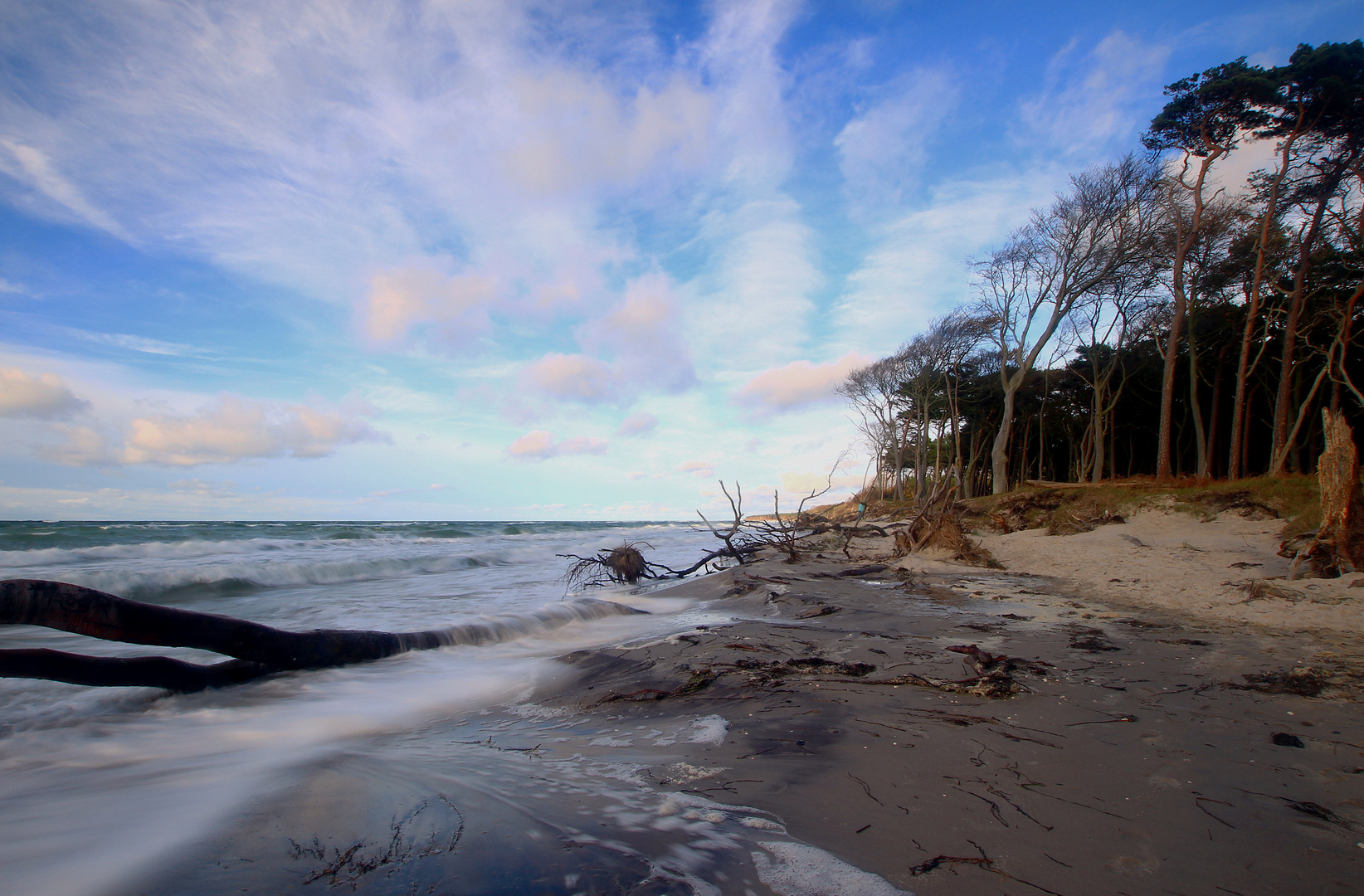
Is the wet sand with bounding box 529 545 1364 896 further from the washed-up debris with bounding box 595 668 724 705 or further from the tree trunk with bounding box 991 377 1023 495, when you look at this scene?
the tree trunk with bounding box 991 377 1023 495

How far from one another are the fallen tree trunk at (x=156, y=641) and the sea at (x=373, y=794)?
0.15 metres

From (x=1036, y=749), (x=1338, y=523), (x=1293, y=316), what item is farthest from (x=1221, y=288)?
(x=1036, y=749)

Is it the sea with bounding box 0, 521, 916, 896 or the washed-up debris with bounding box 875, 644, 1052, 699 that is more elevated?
the washed-up debris with bounding box 875, 644, 1052, 699

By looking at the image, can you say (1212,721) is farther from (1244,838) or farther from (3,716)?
(3,716)

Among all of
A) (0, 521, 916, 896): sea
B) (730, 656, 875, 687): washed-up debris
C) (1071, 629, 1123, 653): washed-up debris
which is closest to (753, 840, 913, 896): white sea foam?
(0, 521, 916, 896): sea

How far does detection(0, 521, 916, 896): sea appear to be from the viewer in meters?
1.71

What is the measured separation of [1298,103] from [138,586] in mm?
28062

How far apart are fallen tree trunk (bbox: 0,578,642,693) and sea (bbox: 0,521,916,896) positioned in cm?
15

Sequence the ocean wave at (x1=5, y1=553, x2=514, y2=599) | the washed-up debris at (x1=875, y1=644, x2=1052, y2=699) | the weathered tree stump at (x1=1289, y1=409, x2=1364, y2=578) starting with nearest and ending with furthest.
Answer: the washed-up debris at (x1=875, y1=644, x2=1052, y2=699) → the weathered tree stump at (x1=1289, y1=409, x2=1364, y2=578) → the ocean wave at (x1=5, y1=553, x2=514, y2=599)

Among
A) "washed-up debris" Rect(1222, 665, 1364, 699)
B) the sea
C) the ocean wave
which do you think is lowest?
the ocean wave

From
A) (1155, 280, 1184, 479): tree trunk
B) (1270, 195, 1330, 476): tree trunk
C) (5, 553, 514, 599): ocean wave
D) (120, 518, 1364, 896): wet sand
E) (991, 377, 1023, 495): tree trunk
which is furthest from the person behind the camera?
(991, 377, 1023, 495): tree trunk

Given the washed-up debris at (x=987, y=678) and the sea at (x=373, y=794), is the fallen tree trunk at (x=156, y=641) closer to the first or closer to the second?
the sea at (x=373, y=794)

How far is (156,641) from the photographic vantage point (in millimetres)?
3078

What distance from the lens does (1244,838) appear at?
179cm
